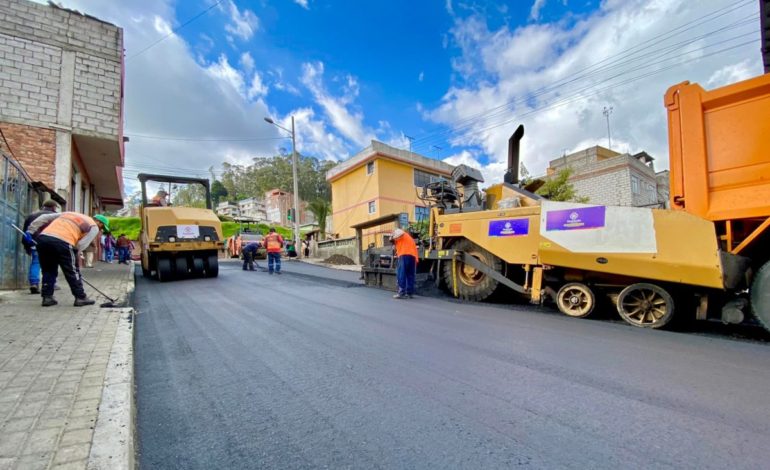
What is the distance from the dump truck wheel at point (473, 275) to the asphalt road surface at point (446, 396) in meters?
1.76

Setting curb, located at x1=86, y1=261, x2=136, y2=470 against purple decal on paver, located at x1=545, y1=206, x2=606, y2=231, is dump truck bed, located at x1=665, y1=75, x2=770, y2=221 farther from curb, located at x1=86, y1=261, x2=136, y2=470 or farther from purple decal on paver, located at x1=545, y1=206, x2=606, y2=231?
curb, located at x1=86, y1=261, x2=136, y2=470

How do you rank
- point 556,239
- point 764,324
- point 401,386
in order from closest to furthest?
point 401,386
point 764,324
point 556,239

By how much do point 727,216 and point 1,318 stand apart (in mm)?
7693

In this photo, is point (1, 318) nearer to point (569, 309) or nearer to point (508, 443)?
point (508, 443)

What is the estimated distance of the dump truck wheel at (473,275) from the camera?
620cm

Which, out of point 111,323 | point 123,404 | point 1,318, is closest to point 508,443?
point 123,404

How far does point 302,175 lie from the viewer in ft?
141

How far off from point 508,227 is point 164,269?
807 cm

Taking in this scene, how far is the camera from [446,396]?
7.77ft

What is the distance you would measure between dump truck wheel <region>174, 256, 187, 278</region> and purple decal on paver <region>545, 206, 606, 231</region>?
864 centimetres

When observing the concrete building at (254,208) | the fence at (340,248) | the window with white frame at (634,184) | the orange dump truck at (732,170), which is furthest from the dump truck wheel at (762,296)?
the concrete building at (254,208)

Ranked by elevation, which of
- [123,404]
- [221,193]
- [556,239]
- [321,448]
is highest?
[221,193]

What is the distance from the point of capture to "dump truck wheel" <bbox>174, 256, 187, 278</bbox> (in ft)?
31.1

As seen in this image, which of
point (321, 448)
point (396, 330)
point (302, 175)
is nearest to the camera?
point (321, 448)
